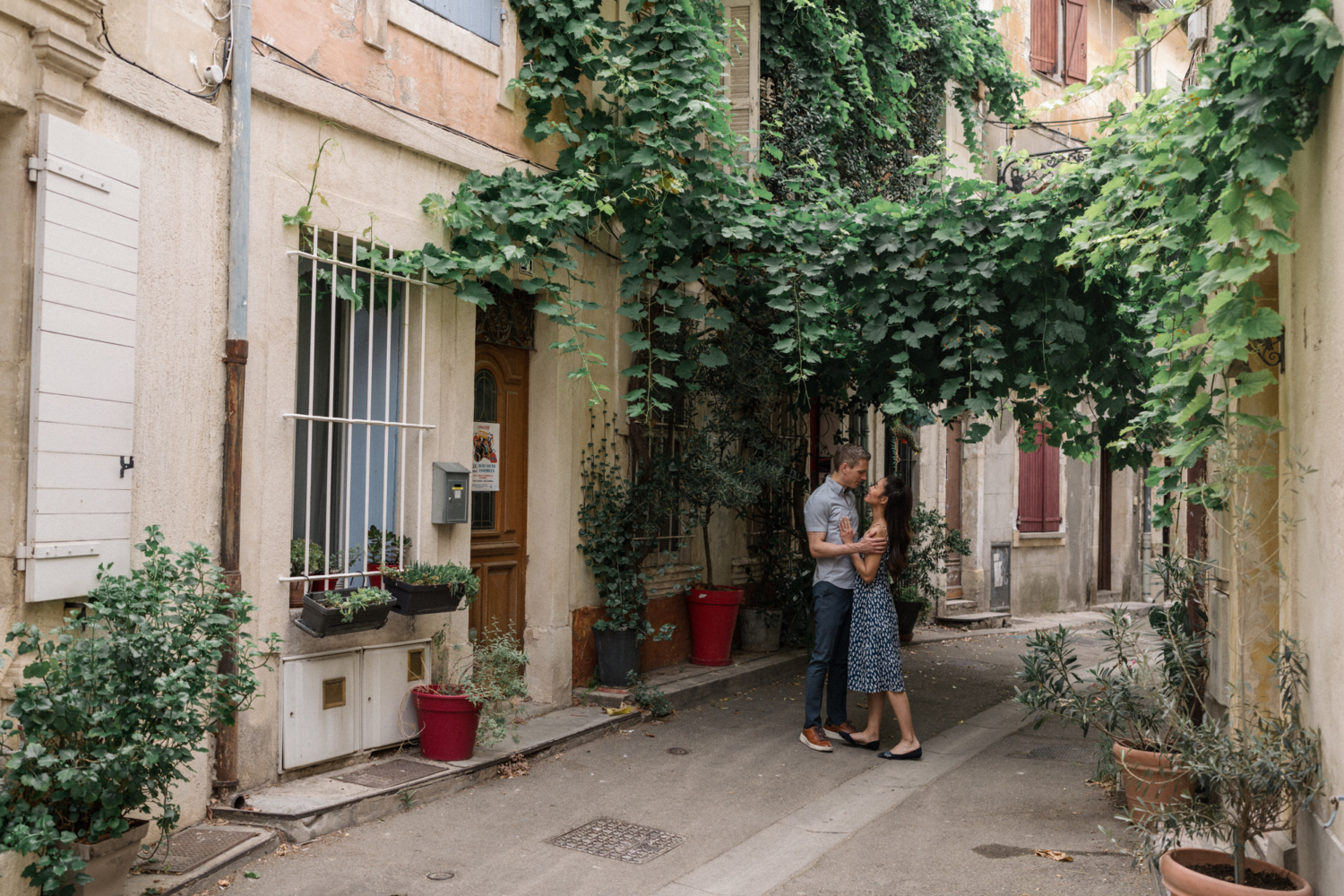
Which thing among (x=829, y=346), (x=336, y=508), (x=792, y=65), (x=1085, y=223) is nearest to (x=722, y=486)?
(x=829, y=346)

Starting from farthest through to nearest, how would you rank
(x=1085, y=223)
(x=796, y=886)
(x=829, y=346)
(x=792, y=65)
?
1. (x=792, y=65)
2. (x=829, y=346)
3. (x=1085, y=223)
4. (x=796, y=886)

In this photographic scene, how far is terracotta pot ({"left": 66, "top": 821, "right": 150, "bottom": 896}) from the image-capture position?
3.79 metres

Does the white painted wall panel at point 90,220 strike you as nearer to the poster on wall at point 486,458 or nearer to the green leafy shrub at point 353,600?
the green leafy shrub at point 353,600

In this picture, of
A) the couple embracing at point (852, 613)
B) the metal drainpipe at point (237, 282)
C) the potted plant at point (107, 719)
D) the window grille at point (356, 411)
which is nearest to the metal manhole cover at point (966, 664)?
the couple embracing at point (852, 613)

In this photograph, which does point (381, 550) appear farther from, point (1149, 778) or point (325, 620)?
point (1149, 778)

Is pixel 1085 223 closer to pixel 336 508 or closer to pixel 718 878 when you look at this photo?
pixel 718 878

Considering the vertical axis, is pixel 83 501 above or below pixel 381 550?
above

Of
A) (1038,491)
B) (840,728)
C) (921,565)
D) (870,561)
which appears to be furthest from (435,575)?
(1038,491)

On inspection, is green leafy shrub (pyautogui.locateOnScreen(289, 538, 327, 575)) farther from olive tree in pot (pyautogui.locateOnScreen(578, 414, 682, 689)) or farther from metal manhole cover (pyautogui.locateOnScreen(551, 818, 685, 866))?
olive tree in pot (pyautogui.locateOnScreen(578, 414, 682, 689))

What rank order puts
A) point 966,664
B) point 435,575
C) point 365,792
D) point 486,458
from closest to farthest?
1. point 365,792
2. point 435,575
3. point 486,458
4. point 966,664

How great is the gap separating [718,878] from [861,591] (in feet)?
8.14

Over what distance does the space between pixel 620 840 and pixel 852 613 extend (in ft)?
7.55

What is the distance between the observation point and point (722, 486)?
8531 mm

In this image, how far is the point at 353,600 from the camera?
565 cm
